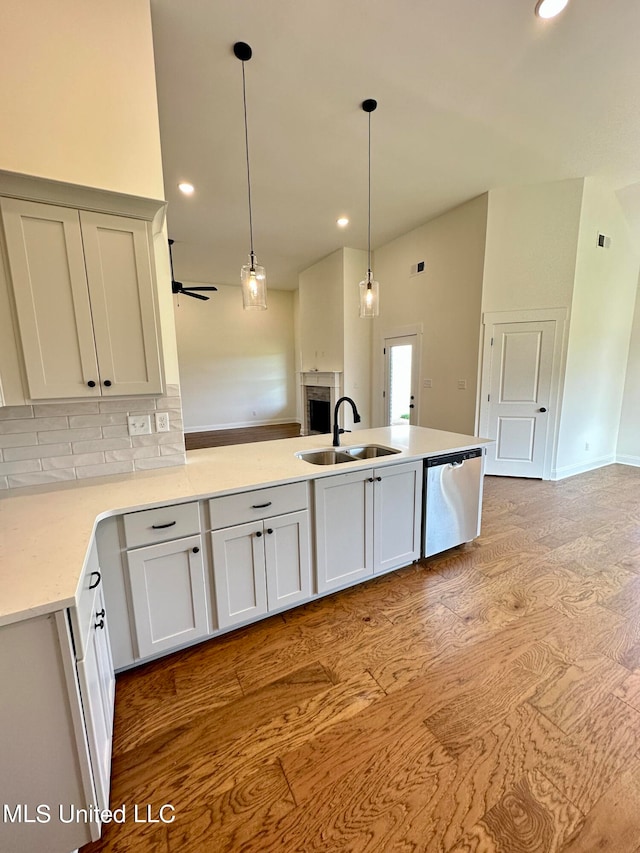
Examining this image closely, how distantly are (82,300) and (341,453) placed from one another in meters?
1.73

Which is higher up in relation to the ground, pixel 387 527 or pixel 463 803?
pixel 387 527

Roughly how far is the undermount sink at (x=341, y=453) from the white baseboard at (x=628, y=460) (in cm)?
489

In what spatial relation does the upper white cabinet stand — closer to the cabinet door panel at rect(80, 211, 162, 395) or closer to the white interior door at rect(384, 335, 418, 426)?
the cabinet door panel at rect(80, 211, 162, 395)

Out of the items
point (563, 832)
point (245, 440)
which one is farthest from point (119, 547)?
point (245, 440)

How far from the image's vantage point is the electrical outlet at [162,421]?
2047 millimetres

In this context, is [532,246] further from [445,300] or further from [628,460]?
[628,460]

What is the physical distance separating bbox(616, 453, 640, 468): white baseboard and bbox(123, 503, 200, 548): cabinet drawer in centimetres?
625

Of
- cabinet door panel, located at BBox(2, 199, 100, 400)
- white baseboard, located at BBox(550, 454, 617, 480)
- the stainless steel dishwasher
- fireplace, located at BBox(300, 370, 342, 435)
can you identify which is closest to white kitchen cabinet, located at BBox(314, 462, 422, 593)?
the stainless steel dishwasher

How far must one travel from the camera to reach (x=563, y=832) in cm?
110

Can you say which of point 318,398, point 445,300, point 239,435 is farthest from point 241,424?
point 445,300

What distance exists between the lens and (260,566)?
1858mm

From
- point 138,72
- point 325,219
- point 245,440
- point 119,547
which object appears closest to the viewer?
point 119,547

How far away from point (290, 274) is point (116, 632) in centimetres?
738

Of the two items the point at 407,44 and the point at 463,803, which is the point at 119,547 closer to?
the point at 463,803
